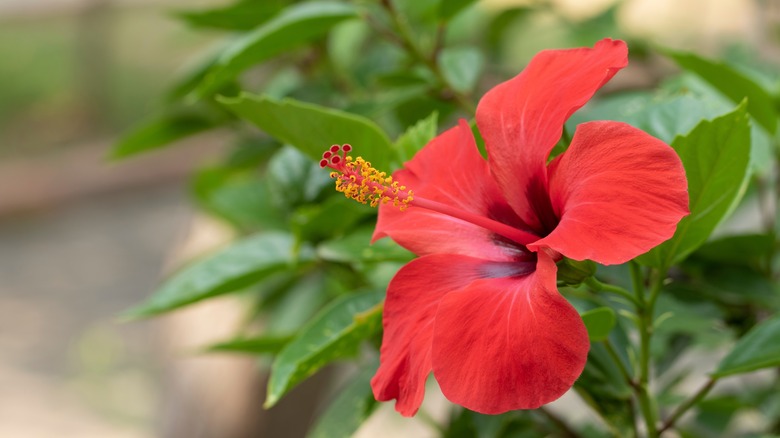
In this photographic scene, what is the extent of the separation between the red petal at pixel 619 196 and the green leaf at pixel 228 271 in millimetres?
317

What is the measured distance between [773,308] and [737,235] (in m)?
0.08

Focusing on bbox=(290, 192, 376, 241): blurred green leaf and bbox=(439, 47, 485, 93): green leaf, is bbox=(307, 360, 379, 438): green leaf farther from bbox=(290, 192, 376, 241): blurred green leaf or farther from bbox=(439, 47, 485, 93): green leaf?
bbox=(439, 47, 485, 93): green leaf

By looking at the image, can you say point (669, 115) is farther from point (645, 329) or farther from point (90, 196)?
point (90, 196)

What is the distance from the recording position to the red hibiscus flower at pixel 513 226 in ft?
1.28

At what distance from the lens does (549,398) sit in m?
0.39

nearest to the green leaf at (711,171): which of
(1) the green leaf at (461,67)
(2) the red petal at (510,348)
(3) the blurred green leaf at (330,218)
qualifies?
(2) the red petal at (510,348)

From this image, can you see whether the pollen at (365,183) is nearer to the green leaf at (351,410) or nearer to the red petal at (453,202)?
the red petal at (453,202)

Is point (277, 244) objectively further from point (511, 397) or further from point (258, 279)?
point (511, 397)

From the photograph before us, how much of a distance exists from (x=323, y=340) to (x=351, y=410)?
0.41 feet

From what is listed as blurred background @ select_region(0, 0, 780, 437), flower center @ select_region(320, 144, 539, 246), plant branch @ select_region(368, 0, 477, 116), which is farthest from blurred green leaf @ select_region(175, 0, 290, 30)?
blurred background @ select_region(0, 0, 780, 437)

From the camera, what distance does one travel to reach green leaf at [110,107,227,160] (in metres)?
0.92

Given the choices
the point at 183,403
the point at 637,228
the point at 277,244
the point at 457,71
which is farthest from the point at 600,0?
the point at 637,228

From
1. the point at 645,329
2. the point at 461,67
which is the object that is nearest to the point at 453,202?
the point at 645,329

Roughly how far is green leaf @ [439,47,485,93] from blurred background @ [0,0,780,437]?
127cm
